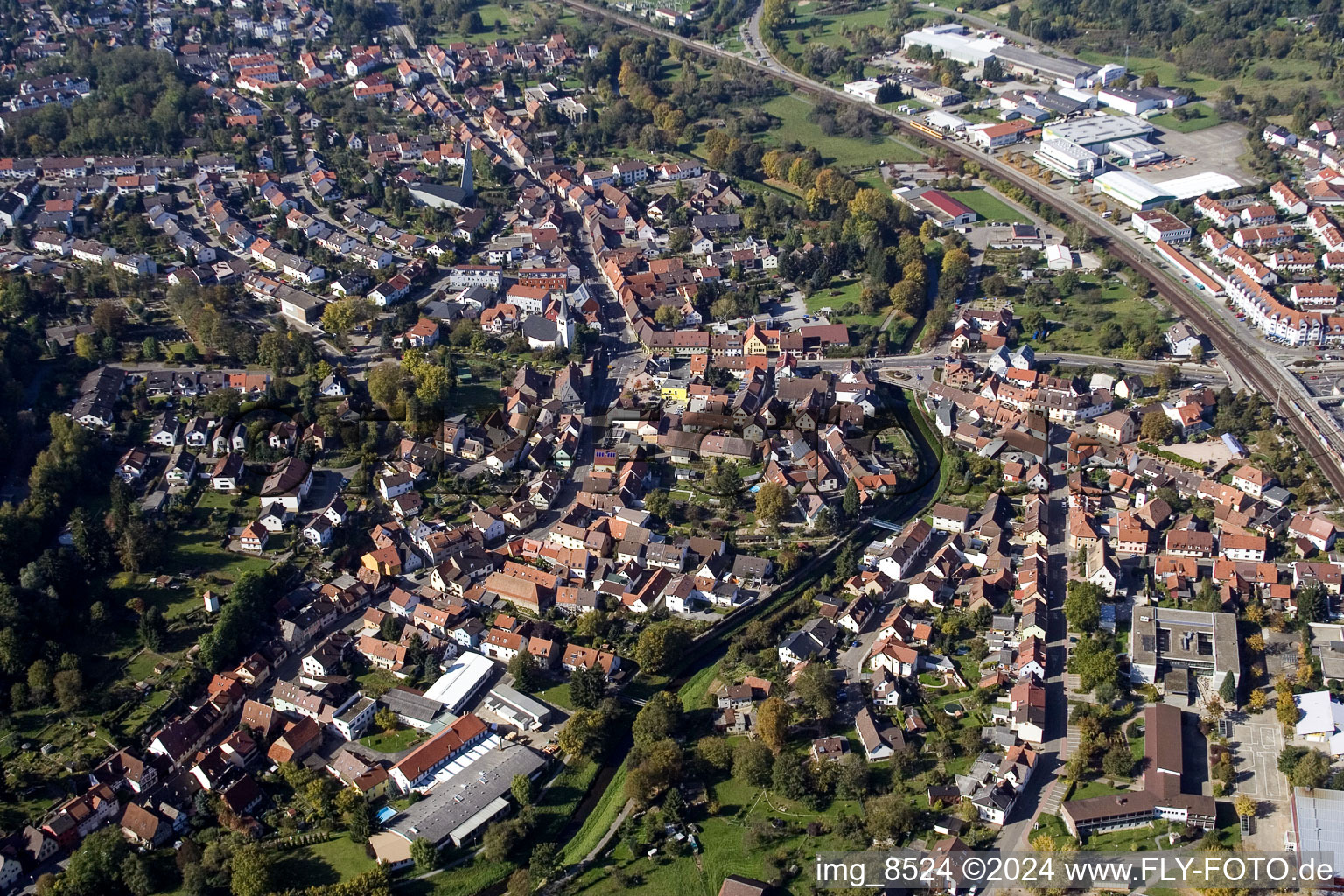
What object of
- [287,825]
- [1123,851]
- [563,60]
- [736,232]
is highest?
[563,60]

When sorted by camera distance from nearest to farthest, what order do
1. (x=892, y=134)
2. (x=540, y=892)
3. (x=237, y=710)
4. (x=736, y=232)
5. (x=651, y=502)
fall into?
(x=540, y=892)
(x=237, y=710)
(x=651, y=502)
(x=736, y=232)
(x=892, y=134)

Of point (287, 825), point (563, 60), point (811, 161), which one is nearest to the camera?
point (287, 825)

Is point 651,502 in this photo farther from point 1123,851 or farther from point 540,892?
point 1123,851

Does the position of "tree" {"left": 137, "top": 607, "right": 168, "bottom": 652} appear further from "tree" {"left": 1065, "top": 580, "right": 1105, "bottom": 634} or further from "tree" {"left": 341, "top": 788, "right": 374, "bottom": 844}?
"tree" {"left": 1065, "top": 580, "right": 1105, "bottom": 634}

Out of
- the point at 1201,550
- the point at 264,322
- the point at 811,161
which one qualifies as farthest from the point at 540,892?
the point at 811,161

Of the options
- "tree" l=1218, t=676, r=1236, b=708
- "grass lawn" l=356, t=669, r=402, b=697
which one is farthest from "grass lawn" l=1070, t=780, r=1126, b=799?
"grass lawn" l=356, t=669, r=402, b=697

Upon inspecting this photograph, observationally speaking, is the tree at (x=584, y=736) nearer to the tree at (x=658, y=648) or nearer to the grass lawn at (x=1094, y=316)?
the tree at (x=658, y=648)

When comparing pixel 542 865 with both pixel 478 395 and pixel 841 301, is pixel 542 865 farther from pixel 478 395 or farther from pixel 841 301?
pixel 841 301

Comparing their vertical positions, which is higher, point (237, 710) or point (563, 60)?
point (563, 60)
